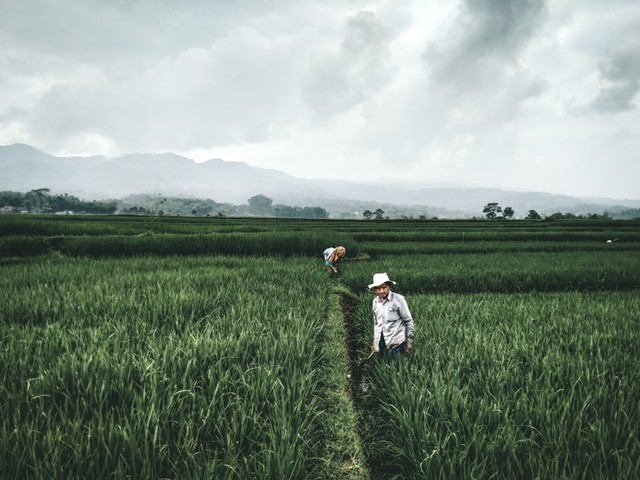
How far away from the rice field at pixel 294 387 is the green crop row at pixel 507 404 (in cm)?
2

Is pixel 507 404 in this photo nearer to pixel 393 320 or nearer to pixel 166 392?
pixel 393 320

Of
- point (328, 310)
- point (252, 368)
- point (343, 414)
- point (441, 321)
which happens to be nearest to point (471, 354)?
point (441, 321)

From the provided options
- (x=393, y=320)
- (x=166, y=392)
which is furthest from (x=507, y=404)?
(x=166, y=392)

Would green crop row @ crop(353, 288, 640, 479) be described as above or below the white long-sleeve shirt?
below

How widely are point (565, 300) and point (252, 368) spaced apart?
6.16 meters

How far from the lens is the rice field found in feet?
5.91

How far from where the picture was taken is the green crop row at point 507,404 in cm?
188

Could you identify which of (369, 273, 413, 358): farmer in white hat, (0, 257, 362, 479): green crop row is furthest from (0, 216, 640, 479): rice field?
(369, 273, 413, 358): farmer in white hat

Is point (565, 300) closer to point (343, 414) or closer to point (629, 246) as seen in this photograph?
point (343, 414)

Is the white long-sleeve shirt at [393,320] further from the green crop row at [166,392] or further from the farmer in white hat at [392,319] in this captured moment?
the green crop row at [166,392]

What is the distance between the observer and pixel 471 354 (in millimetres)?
3250

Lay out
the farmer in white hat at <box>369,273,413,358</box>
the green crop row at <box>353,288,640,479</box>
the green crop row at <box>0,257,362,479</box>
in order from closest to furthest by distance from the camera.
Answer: the green crop row at <box>0,257,362,479</box> < the green crop row at <box>353,288,640,479</box> < the farmer in white hat at <box>369,273,413,358</box>

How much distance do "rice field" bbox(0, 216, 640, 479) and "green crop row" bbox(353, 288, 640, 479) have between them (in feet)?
0.06

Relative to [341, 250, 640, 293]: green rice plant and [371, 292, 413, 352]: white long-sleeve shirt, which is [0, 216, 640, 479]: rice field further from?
[341, 250, 640, 293]: green rice plant
